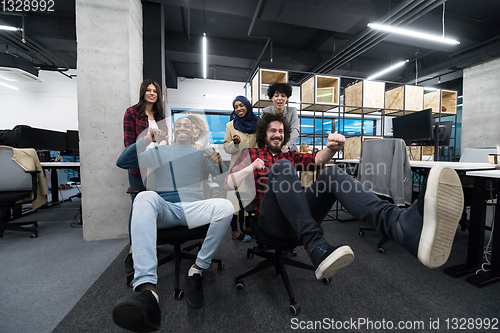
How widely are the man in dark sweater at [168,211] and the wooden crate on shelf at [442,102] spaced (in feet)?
17.6

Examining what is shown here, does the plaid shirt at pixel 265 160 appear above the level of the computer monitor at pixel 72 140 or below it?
below

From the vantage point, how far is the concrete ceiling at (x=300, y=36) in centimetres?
369

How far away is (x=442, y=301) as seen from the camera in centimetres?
116

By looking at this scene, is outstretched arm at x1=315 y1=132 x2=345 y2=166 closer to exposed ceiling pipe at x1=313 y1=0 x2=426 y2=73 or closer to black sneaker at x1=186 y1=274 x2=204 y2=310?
black sneaker at x1=186 y1=274 x2=204 y2=310

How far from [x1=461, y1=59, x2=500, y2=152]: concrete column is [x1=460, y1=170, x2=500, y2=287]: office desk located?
19.6 feet

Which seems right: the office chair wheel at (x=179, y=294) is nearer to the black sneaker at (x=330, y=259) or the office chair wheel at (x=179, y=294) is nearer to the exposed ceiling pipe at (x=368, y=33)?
the black sneaker at (x=330, y=259)

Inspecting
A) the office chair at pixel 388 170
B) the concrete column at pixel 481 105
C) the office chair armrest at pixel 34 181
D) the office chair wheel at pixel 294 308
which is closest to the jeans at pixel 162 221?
the office chair wheel at pixel 294 308

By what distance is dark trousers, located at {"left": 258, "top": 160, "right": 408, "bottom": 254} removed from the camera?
86 cm

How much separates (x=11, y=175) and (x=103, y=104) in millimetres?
1275

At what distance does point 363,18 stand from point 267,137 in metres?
4.43

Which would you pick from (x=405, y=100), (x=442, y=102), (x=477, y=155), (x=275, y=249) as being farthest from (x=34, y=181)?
(x=442, y=102)

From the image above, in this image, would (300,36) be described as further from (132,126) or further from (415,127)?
(132,126)

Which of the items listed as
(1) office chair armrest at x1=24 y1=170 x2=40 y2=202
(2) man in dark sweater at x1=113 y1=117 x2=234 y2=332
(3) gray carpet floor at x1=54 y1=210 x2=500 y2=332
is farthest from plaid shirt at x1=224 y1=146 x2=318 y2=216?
(1) office chair armrest at x1=24 y1=170 x2=40 y2=202

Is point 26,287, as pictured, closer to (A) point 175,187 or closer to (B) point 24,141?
(A) point 175,187
